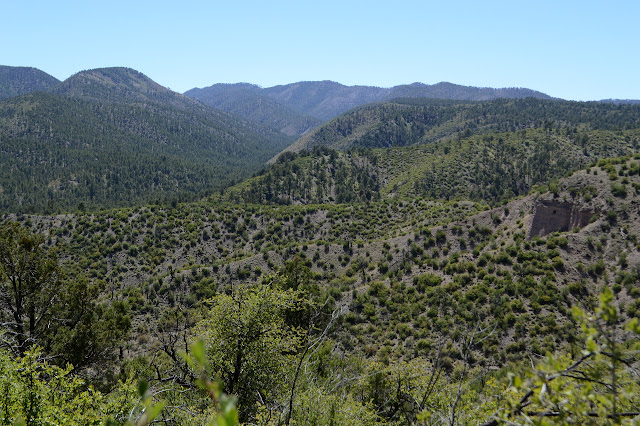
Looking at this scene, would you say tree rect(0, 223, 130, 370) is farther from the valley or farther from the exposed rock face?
the exposed rock face

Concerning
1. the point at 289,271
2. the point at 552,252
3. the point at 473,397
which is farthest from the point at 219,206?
the point at 473,397

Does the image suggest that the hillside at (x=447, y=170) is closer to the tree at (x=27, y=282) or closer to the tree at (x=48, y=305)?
the tree at (x=48, y=305)

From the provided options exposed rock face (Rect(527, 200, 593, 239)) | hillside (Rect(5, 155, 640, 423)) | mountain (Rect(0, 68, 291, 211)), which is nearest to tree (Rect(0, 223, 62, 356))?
hillside (Rect(5, 155, 640, 423))

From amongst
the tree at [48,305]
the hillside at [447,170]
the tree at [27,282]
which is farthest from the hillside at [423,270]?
the hillside at [447,170]

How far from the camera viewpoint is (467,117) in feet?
563

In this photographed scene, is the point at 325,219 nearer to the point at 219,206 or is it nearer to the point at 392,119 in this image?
the point at 219,206

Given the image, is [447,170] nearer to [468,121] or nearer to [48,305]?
[48,305]

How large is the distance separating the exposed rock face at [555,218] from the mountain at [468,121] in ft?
274

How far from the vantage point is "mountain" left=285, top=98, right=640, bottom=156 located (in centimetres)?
13250

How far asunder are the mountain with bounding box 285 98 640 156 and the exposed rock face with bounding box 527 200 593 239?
83.4 m

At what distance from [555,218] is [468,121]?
469 feet

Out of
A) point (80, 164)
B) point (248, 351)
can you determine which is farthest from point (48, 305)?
point (80, 164)

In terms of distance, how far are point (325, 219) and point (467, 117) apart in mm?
134644

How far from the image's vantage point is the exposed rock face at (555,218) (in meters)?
35.3
